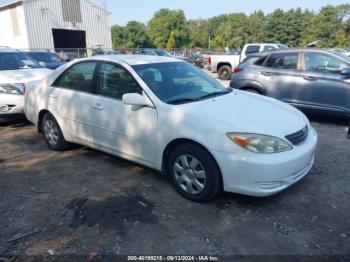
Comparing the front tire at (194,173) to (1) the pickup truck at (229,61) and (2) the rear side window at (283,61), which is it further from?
(1) the pickup truck at (229,61)

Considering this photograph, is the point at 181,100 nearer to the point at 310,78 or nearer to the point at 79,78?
the point at 79,78

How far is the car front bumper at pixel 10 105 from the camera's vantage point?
650cm

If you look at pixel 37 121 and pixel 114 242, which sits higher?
pixel 37 121

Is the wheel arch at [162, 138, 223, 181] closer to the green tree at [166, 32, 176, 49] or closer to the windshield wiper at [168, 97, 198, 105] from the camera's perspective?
the windshield wiper at [168, 97, 198, 105]

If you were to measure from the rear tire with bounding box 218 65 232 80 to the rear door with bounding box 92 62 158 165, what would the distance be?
12651mm

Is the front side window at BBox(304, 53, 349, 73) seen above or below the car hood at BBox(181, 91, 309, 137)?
above

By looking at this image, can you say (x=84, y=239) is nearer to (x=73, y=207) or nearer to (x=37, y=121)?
(x=73, y=207)

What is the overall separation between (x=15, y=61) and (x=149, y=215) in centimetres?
639

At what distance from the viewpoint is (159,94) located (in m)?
3.77

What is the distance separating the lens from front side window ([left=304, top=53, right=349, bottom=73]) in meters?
6.36

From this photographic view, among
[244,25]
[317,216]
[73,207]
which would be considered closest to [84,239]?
[73,207]

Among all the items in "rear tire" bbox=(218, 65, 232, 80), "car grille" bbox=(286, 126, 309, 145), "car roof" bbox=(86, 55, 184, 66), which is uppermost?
"car roof" bbox=(86, 55, 184, 66)

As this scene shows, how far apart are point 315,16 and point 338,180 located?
79577mm

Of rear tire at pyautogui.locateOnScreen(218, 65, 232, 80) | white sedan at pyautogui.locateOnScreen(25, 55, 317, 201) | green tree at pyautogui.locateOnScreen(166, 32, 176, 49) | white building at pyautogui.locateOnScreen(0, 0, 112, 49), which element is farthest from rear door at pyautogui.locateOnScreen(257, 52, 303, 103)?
green tree at pyautogui.locateOnScreen(166, 32, 176, 49)
